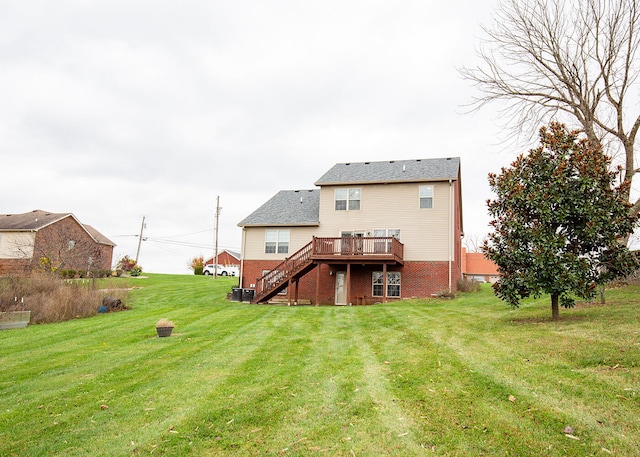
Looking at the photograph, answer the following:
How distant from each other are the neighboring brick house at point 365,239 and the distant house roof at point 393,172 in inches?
2.2

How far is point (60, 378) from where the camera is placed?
7.85m

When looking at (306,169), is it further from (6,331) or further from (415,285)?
(6,331)

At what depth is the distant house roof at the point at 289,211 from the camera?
26.3 m

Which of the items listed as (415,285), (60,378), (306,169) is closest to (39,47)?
(60,378)

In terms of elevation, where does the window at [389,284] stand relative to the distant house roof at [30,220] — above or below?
below

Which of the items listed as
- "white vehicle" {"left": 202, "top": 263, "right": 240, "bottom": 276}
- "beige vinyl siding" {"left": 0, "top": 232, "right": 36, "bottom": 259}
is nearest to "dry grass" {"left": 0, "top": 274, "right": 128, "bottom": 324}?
"beige vinyl siding" {"left": 0, "top": 232, "right": 36, "bottom": 259}

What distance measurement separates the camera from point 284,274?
23141mm

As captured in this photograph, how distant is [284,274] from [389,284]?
5.93 metres

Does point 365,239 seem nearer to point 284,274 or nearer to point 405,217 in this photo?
point 405,217

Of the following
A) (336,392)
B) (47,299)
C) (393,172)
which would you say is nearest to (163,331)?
(336,392)

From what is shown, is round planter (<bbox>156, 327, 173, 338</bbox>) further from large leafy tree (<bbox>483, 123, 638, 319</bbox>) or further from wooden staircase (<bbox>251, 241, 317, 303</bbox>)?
wooden staircase (<bbox>251, 241, 317, 303</bbox>)

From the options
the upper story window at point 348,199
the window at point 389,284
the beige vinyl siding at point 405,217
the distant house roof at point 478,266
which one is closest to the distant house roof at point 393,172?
the beige vinyl siding at point 405,217

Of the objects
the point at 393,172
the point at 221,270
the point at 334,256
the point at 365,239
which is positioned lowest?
the point at 221,270

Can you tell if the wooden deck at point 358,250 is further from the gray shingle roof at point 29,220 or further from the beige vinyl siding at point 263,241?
the gray shingle roof at point 29,220
